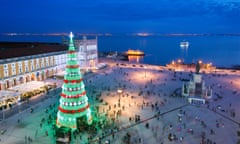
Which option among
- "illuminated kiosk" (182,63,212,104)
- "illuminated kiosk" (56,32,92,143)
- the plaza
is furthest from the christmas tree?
"illuminated kiosk" (182,63,212,104)

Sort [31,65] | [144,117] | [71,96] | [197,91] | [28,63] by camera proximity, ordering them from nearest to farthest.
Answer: [71,96] < [144,117] < [197,91] < [28,63] < [31,65]

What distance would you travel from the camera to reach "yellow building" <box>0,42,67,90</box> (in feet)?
136

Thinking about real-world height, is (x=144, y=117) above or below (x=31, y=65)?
below

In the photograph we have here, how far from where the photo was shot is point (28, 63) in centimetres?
4628

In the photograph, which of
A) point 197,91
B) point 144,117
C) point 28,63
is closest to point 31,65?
point 28,63

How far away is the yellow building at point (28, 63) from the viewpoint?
4142 cm

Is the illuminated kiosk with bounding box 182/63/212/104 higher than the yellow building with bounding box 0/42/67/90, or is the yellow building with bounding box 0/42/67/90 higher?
the yellow building with bounding box 0/42/67/90

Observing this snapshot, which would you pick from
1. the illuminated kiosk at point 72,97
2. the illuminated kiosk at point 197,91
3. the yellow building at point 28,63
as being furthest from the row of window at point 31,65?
the illuminated kiosk at point 197,91

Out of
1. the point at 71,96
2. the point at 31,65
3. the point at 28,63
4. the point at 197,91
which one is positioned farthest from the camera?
the point at 31,65

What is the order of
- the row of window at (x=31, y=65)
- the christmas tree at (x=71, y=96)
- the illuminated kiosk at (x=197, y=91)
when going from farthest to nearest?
the row of window at (x=31, y=65), the illuminated kiosk at (x=197, y=91), the christmas tree at (x=71, y=96)

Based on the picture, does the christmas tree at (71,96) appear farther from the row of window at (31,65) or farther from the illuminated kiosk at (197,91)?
the row of window at (31,65)

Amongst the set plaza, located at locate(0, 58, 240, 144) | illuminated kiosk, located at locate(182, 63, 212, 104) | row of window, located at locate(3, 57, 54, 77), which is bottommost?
plaza, located at locate(0, 58, 240, 144)

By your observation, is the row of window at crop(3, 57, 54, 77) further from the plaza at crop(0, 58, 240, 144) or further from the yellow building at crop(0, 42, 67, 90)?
the plaza at crop(0, 58, 240, 144)

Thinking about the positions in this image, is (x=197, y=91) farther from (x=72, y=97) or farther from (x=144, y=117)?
(x=72, y=97)
